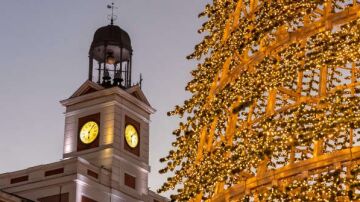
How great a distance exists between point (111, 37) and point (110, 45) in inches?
27.7

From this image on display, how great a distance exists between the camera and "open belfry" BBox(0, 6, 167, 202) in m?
52.4

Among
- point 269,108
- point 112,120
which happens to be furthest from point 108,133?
point 269,108

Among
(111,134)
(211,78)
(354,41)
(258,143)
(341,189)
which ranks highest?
(111,134)

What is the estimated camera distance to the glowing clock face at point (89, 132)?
56.3 metres

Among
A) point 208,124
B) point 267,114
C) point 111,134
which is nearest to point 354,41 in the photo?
point 267,114

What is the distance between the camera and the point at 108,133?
55469 mm

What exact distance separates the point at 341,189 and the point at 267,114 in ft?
6.42

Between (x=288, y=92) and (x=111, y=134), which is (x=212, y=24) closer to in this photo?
(x=288, y=92)

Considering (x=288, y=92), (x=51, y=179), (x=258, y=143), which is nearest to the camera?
(x=258, y=143)

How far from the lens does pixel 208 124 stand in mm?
15930

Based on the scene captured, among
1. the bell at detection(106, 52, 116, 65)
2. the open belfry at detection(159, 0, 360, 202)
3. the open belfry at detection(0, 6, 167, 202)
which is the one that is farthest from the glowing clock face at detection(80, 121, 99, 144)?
the open belfry at detection(159, 0, 360, 202)

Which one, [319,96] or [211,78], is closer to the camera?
[319,96]

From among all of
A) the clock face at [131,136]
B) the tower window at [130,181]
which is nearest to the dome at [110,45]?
the clock face at [131,136]

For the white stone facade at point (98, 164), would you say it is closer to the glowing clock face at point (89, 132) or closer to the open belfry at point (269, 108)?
the glowing clock face at point (89, 132)
